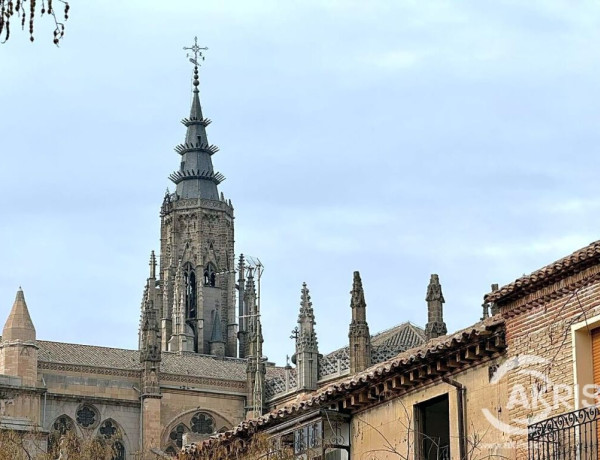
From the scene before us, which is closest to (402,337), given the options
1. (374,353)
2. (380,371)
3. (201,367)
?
(374,353)

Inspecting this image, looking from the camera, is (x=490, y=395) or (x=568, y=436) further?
(x=490, y=395)

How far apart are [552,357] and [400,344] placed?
48.3 metres

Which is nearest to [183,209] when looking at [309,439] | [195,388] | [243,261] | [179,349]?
[243,261]

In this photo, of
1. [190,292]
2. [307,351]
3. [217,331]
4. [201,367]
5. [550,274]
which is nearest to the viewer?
[550,274]

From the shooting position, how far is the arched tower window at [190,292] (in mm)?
89312

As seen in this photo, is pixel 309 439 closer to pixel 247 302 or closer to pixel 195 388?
Answer: pixel 195 388

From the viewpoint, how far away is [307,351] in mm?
63906

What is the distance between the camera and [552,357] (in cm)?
1789

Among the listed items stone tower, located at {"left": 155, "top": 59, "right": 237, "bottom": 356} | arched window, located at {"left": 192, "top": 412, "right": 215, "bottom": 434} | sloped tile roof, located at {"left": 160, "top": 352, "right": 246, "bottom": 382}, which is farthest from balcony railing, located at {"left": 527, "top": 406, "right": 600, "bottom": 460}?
stone tower, located at {"left": 155, "top": 59, "right": 237, "bottom": 356}

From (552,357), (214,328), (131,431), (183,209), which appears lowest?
(552,357)

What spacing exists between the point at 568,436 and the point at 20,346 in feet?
144

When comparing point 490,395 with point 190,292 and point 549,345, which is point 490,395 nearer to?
point 549,345

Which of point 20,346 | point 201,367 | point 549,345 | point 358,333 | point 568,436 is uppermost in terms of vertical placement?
point 201,367

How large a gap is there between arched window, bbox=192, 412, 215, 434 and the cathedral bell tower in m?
19.2
